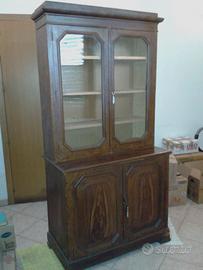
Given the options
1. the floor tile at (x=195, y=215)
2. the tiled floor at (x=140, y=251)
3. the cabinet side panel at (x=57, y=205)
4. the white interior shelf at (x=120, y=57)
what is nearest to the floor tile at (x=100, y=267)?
the tiled floor at (x=140, y=251)

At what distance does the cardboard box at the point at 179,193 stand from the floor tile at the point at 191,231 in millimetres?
385

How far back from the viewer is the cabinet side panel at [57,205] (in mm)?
1853

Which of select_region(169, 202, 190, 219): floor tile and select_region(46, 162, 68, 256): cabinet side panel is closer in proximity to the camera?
select_region(46, 162, 68, 256): cabinet side panel

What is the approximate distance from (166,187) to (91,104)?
0.97 meters

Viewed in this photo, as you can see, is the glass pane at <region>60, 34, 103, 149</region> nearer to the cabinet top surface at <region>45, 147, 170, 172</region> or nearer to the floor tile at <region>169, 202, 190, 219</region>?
the cabinet top surface at <region>45, 147, 170, 172</region>

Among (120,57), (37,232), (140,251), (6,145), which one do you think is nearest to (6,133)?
(6,145)

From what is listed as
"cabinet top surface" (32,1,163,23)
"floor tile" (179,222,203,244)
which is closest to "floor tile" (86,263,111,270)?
"floor tile" (179,222,203,244)

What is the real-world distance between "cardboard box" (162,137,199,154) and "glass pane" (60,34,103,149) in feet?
5.01

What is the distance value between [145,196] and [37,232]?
3.72ft

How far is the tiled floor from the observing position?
204cm

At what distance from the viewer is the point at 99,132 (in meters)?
2.02

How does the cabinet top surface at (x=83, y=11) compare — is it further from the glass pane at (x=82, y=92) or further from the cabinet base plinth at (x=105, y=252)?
the cabinet base plinth at (x=105, y=252)

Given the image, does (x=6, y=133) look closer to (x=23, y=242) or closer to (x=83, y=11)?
(x=23, y=242)

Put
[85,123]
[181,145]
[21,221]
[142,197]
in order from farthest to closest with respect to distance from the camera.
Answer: [181,145] → [21,221] → [142,197] → [85,123]
